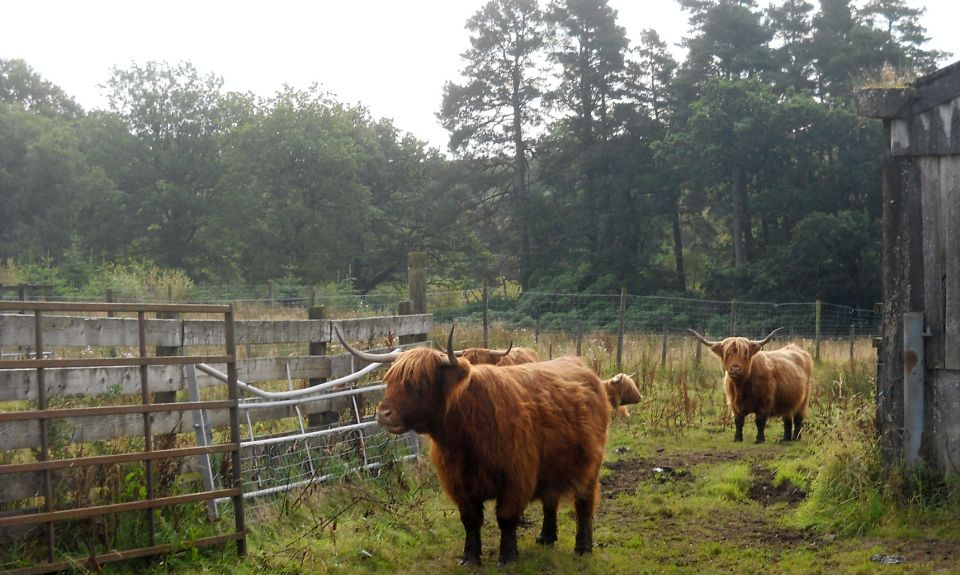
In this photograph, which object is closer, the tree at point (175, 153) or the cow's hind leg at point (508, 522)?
the cow's hind leg at point (508, 522)

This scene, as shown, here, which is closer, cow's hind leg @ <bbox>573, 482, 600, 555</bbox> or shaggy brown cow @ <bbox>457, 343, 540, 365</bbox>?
cow's hind leg @ <bbox>573, 482, 600, 555</bbox>

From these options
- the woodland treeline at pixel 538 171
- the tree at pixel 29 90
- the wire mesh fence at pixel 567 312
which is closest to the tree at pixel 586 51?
the woodland treeline at pixel 538 171

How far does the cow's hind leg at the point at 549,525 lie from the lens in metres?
6.90

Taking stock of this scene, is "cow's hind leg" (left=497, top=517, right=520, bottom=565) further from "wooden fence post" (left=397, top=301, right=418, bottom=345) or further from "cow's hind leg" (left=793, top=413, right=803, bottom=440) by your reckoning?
"cow's hind leg" (left=793, top=413, right=803, bottom=440)

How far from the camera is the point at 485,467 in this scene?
6293 millimetres

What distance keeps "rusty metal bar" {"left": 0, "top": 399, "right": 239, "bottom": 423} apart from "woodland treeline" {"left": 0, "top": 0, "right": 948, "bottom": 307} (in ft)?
108

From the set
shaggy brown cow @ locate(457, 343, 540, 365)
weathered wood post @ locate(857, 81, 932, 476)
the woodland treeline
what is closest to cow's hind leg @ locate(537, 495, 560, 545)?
shaggy brown cow @ locate(457, 343, 540, 365)

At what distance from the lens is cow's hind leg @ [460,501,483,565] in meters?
6.36

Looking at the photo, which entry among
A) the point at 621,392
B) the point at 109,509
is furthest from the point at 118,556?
the point at 621,392

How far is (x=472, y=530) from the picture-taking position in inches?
251

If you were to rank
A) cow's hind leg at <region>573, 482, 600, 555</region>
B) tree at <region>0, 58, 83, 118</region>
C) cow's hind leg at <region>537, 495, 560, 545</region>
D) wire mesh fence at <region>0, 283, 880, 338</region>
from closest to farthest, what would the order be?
1. cow's hind leg at <region>573, 482, 600, 555</region>
2. cow's hind leg at <region>537, 495, 560, 545</region>
3. wire mesh fence at <region>0, 283, 880, 338</region>
4. tree at <region>0, 58, 83, 118</region>

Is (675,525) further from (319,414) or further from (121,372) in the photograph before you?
(121,372)

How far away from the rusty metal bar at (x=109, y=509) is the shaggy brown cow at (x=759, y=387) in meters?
7.73

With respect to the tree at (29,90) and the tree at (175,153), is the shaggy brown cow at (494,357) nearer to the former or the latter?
the tree at (175,153)
